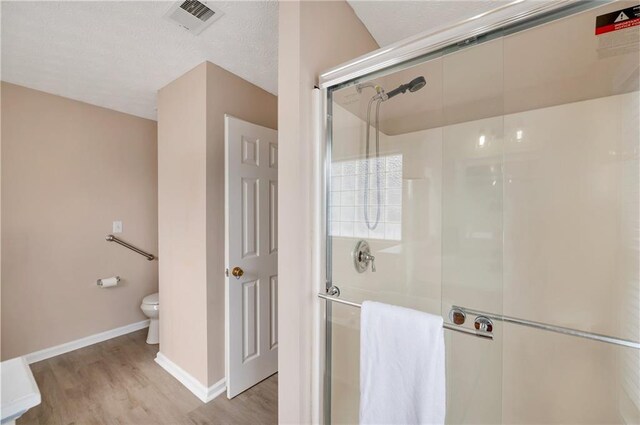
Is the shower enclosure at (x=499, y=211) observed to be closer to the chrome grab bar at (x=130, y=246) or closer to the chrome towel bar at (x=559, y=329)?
the chrome towel bar at (x=559, y=329)

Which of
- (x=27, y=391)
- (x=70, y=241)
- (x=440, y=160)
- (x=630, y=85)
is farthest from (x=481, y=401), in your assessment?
(x=70, y=241)

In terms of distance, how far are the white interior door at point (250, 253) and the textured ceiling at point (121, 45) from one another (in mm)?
455

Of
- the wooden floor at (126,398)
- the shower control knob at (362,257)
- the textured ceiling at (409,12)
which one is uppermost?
the textured ceiling at (409,12)

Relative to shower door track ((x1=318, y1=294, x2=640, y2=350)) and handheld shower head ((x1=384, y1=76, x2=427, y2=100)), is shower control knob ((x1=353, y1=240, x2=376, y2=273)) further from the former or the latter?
handheld shower head ((x1=384, y1=76, x2=427, y2=100))

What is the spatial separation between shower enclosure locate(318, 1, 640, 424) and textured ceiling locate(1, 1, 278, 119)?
814 mm

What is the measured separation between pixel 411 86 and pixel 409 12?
0.56 m

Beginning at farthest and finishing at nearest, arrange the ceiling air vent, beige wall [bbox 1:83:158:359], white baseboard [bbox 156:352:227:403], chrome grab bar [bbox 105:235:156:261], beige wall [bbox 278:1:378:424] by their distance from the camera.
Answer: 1. chrome grab bar [bbox 105:235:156:261]
2. beige wall [bbox 1:83:158:359]
3. white baseboard [bbox 156:352:227:403]
4. the ceiling air vent
5. beige wall [bbox 278:1:378:424]

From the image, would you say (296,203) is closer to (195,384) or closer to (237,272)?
(237,272)

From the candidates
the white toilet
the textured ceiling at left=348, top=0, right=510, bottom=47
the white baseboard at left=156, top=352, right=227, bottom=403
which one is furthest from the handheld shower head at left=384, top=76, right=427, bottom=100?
the white toilet

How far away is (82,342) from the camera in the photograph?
256 cm

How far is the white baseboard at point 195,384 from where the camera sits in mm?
1892

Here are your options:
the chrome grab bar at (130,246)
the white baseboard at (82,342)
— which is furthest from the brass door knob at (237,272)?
the white baseboard at (82,342)

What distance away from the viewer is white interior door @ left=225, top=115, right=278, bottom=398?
1908 millimetres

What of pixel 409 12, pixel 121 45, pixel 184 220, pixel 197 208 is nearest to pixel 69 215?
pixel 184 220
